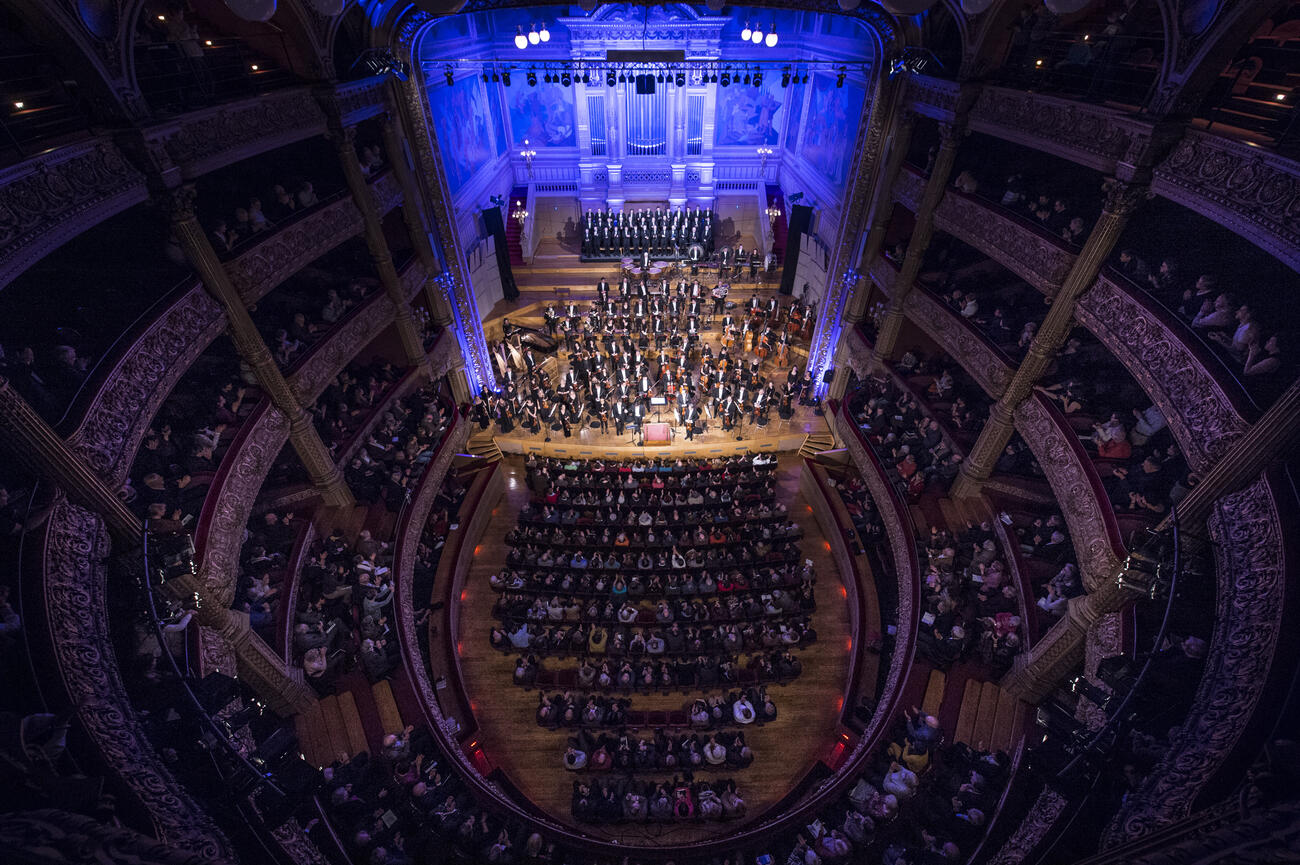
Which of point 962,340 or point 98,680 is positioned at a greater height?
point 962,340

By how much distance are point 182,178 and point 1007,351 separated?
1221 cm

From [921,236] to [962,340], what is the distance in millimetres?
2374

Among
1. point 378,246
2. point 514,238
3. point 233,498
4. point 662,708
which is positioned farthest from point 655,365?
point 233,498

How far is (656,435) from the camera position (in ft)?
49.5

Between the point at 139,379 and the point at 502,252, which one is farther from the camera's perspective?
the point at 502,252

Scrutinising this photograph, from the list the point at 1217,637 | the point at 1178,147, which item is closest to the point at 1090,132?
the point at 1178,147

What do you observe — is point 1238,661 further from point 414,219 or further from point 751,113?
point 751,113

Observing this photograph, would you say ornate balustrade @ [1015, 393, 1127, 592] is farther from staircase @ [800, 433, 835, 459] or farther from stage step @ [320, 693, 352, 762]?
stage step @ [320, 693, 352, 762]

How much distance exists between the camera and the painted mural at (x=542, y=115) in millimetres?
20562

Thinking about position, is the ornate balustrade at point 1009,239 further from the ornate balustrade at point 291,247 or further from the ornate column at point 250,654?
the ornate column at point 250,654

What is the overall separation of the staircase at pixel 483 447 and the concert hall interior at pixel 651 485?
0.31 ft

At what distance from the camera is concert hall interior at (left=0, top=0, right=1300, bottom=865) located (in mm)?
5023

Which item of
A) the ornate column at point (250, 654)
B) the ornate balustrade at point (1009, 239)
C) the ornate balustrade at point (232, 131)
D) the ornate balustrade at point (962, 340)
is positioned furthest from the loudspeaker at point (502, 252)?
the ornate column at point (250, 654)

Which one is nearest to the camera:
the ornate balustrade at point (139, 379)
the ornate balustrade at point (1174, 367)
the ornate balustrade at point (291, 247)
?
the ornate balustrade at point (139, 379)
